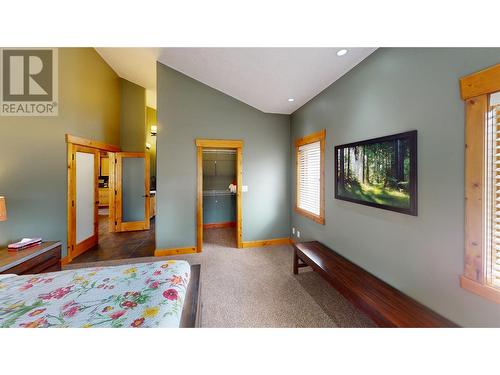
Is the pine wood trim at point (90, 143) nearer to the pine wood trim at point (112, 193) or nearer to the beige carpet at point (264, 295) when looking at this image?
the pine wood trim at point (112, 193)

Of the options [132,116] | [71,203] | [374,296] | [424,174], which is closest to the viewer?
[424,174]

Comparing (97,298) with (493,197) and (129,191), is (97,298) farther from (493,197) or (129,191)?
(129,191)

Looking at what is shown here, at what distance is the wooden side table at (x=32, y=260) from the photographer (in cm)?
179

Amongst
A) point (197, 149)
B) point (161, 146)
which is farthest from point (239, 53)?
point (161, 146)

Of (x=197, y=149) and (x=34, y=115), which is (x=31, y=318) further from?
(x=34, y=115)

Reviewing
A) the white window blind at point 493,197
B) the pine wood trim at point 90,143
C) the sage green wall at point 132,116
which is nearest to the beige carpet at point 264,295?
the white window blind at point 493,197

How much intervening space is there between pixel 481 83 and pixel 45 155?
4.97 meters

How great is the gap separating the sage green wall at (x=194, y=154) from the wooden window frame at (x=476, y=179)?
2763 mm

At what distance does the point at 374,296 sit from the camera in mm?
1524

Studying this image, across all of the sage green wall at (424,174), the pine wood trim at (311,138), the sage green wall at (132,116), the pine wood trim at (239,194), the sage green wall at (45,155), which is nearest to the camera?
the sage green wall at (424,174)

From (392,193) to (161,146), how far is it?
3500mm

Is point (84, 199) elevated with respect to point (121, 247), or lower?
elevated

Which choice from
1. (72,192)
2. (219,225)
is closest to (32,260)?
(72,192)

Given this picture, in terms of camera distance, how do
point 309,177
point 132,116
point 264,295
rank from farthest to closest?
point 132,116 → point 309,177 → point 264,295
